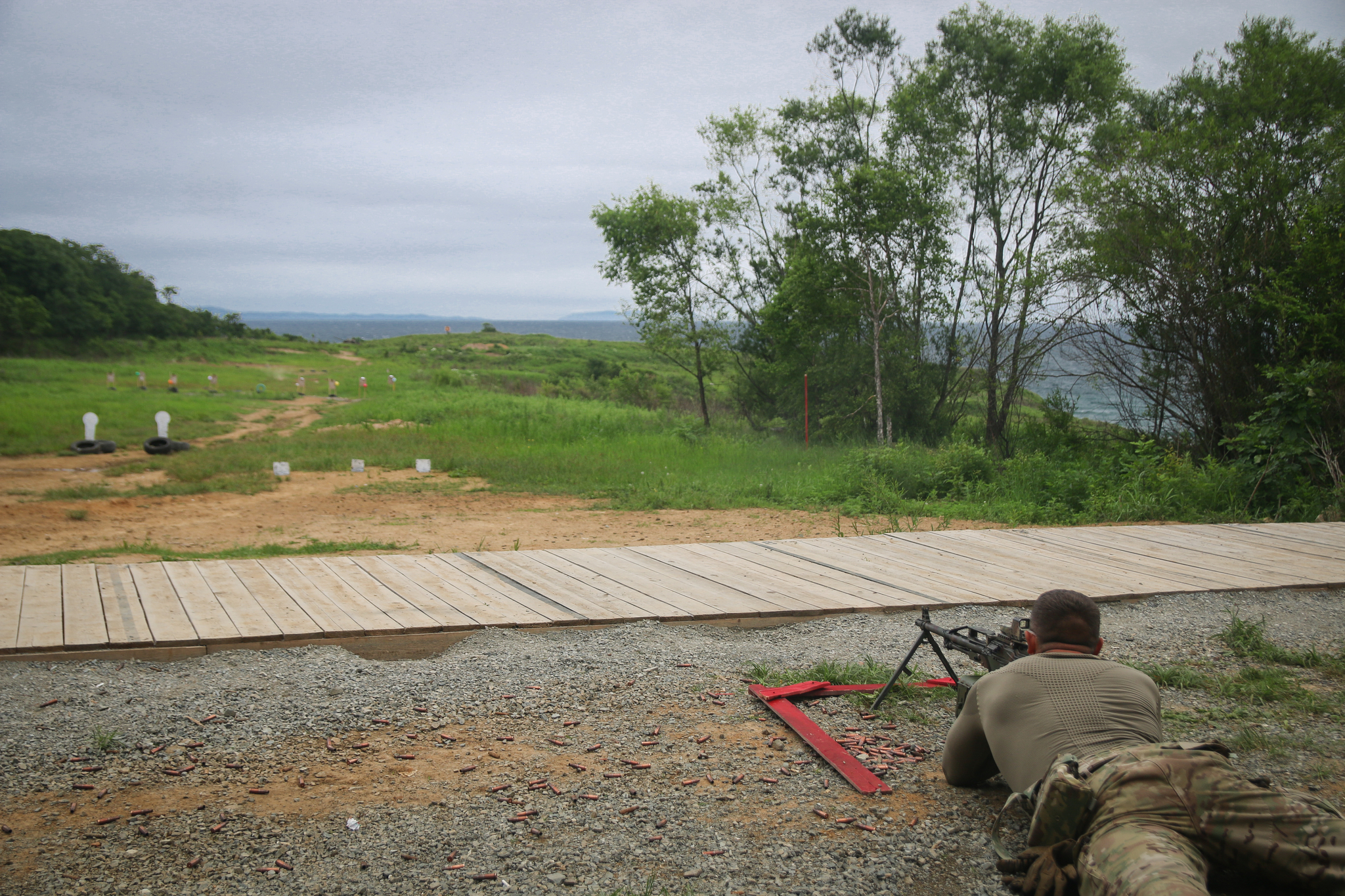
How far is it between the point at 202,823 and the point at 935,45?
18.7 metres

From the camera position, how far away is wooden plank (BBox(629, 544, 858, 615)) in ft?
16.5

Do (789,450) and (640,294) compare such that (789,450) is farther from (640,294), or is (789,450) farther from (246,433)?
(246,433)

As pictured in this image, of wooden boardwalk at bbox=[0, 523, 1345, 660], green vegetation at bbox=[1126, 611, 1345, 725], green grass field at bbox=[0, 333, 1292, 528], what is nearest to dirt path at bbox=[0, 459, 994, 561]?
green grass field at bbox=[0, 333, 1292, 528]

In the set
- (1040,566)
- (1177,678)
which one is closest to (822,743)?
(1177,678)

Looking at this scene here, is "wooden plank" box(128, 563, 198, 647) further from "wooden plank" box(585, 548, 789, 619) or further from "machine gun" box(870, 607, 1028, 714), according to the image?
"machine gun" box(870, 607, 1028, 714)

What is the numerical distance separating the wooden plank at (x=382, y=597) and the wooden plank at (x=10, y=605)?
1.66 metres

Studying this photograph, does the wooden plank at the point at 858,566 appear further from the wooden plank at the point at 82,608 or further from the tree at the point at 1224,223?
the tree at the point at 1224,223

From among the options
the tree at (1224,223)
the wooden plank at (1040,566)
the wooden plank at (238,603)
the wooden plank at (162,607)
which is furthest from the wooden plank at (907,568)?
the tree at (1224,223)

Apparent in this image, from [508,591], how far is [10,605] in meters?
2.68

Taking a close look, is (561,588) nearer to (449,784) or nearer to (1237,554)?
(449,784)

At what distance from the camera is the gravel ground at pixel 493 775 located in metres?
2.44

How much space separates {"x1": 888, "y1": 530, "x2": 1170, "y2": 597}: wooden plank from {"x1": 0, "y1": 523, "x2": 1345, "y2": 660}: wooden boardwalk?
2 centimetres

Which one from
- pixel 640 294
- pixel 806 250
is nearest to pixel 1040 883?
pixel 806 250

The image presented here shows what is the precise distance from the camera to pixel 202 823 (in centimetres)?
268
